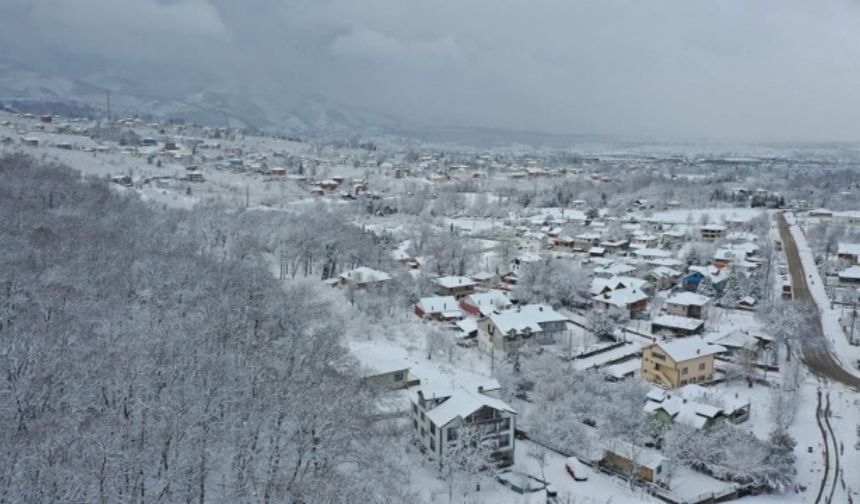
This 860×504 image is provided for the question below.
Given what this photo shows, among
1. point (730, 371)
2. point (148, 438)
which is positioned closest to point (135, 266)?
point (148, 438)

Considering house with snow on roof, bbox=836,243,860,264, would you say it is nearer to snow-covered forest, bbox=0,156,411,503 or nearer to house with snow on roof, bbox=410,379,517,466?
house with snow on roof, bbox=410,379,517,466

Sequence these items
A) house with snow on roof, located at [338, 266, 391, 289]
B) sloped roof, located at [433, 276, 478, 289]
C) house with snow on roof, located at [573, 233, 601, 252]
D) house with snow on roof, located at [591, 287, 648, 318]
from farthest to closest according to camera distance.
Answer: house with snow on roof, located at [573, 233, 601, 252] < sloped roof, located at [433, 276, 478, 289] < house with snow on roof, located at [591, 287, 648, 318] < house with snow on roof, located at [338, 266, 391, 289]

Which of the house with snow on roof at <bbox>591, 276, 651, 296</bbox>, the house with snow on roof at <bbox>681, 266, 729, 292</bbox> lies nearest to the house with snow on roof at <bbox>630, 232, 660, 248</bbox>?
the house with snow on roof at <bbox>681, 266, 729, 292</bbox>

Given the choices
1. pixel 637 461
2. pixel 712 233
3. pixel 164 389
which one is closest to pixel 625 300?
pixel 637 461

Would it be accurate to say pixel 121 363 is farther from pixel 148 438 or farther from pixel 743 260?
pixel 743 260

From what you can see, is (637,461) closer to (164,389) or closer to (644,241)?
(164,389)

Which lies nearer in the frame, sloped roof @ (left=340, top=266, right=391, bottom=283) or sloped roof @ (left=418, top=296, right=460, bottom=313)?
sloped roof @ (left=418, top=296, right=460, bottom=313)

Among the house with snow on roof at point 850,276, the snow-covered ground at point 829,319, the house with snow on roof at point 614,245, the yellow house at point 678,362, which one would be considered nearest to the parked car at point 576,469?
the yellow house at point 678,362
